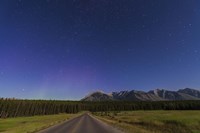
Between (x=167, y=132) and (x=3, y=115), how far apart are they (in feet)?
355

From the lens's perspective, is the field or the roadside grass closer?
the field

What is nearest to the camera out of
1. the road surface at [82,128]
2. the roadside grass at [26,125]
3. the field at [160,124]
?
the road surface at [82,128]

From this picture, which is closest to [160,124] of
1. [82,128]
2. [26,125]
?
[82,128]

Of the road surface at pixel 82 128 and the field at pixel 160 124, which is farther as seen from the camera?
the field at pixel 160 124

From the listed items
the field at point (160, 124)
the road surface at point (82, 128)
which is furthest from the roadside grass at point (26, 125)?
the field at point (160, 124)

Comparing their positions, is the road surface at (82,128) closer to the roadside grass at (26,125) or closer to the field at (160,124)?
the field at (160,124)

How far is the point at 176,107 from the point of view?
179625 millimetres

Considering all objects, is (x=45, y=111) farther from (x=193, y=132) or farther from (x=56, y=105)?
(x=193, y=132)

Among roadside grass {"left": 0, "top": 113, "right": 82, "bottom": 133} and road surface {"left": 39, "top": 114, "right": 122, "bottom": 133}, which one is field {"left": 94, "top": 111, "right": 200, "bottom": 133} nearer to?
road surface {"left": 39, "top": 114, "right": 122, "bottom": 133}

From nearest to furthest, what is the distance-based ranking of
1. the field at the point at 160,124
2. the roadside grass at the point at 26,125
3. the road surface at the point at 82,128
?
the road surface at the point at 82,128 < the field at the point at 160,124 < the roadside grass at the point at 26,125

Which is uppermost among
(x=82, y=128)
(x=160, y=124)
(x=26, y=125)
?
(x=26, y=125)

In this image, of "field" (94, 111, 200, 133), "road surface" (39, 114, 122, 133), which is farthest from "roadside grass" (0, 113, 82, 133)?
"field" (94, 111, 200, 133)

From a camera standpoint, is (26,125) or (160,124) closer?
(160,124)

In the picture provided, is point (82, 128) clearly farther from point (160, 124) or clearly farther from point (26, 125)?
point (26, 125)
